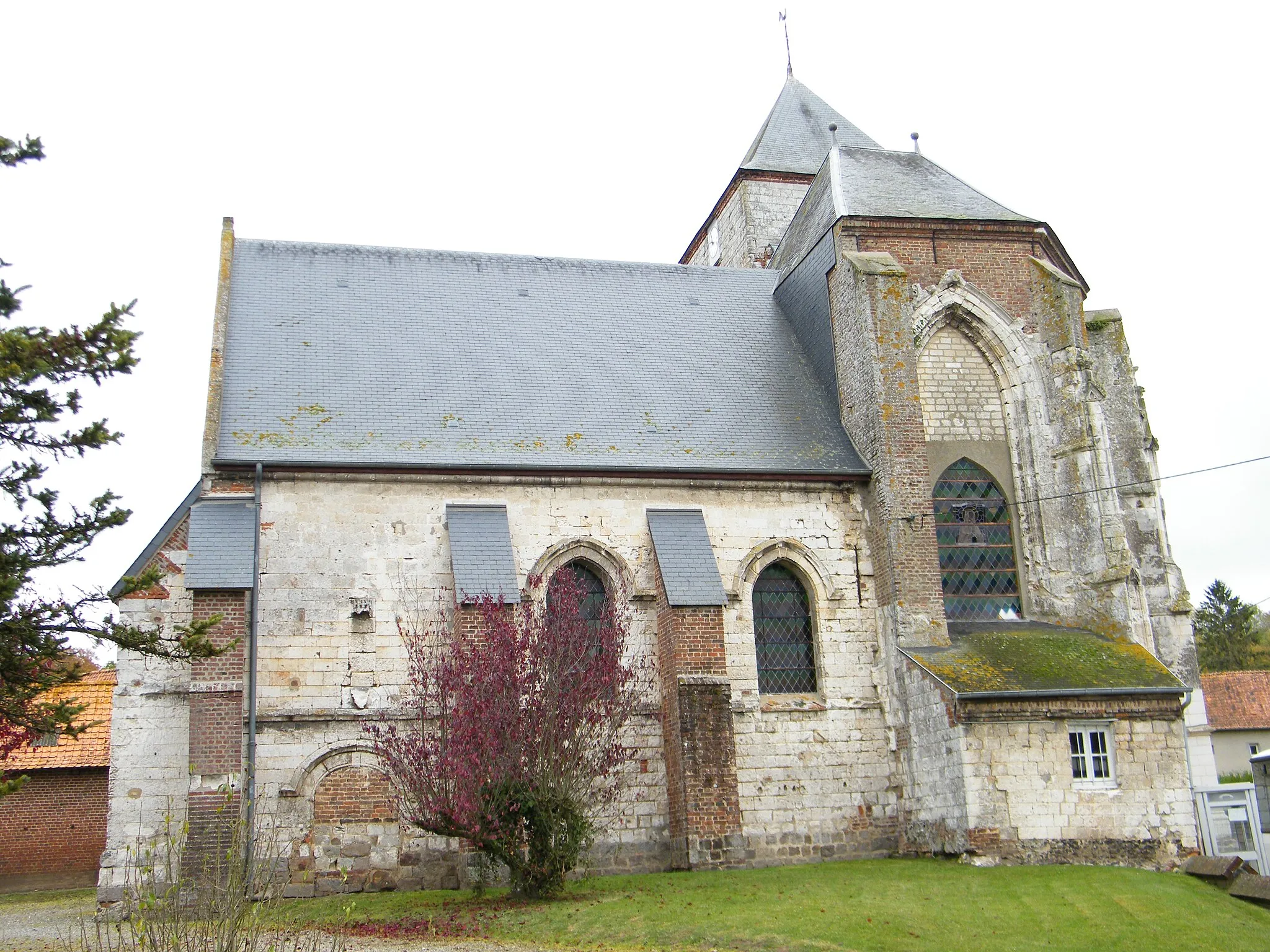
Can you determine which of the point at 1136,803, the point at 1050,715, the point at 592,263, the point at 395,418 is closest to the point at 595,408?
the point at 395,418

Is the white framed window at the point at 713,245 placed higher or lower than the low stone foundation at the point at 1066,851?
higher

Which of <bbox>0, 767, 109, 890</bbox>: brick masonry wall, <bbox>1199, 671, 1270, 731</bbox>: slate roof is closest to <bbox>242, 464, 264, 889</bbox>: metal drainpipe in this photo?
<bbox>0, 767, 109, 890</bbox>: brick masonry wall

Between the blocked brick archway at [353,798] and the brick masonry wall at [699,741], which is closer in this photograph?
the blocked brick archway at [353,798]

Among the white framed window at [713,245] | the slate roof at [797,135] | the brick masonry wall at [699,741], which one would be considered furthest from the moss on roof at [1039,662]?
the white framed window at [713,245]

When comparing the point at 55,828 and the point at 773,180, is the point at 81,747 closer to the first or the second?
the point at 55,828

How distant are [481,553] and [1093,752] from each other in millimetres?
8836

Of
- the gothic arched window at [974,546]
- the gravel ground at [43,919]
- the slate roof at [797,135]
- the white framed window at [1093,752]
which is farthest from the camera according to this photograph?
the slate roof at [797,135]

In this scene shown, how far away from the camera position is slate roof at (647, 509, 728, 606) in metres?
16.4

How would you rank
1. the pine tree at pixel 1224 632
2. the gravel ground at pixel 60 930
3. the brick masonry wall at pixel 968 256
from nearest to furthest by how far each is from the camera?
the gravel ground at pixel 60 930, the brick masonry wall at pixel 968 256, the pine tree at pixel 1224 632

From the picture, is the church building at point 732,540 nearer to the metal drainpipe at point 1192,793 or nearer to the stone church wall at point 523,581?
the stone church wall at point 523,581

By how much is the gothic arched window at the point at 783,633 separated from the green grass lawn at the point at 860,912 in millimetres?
3221

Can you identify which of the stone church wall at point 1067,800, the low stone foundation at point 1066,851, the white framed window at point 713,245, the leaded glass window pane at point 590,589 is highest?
the white framed window at point 713,245

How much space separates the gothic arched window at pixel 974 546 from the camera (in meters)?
18.3

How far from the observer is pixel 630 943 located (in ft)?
37.2
